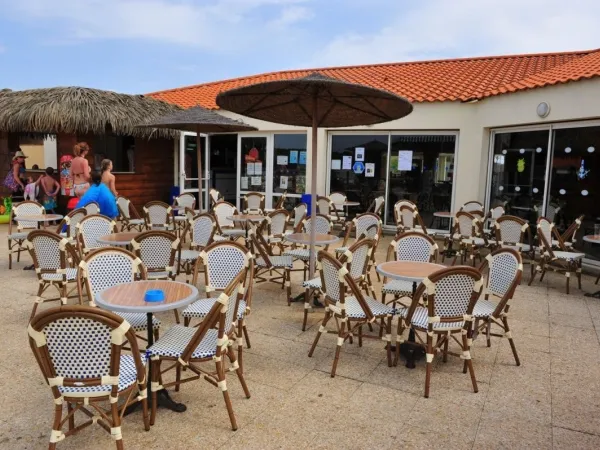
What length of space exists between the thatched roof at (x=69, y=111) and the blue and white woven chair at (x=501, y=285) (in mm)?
7924

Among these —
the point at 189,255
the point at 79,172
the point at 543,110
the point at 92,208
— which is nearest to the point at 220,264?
the point at 189,255

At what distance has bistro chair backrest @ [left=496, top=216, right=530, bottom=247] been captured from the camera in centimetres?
671

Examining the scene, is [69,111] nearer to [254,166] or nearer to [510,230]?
[254,166]

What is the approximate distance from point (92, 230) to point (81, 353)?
3.79 meters

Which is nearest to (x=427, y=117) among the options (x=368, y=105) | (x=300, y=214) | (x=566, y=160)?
(x=566, y=160)

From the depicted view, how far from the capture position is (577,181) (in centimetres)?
782

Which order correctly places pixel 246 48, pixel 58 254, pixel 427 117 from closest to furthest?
pixel 58 254 < pixel 427 117 < pixel 246 48

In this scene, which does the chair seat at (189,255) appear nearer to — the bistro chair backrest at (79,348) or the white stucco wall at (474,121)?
the bistro chair backrest at (79,348)

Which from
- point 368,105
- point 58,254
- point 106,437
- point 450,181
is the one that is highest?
point 368,105

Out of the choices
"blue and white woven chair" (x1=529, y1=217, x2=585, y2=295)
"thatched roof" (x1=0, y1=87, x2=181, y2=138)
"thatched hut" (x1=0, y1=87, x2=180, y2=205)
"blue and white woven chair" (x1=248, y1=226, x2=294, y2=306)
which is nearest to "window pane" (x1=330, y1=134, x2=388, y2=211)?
"thatched hut" (x1=0, y1=87, x2=180, y2=205)

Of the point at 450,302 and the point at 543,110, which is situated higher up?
the point at 543,110

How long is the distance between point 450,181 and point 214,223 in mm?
6255

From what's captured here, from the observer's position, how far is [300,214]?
7.61m

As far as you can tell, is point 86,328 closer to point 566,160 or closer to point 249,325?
point 249,325
